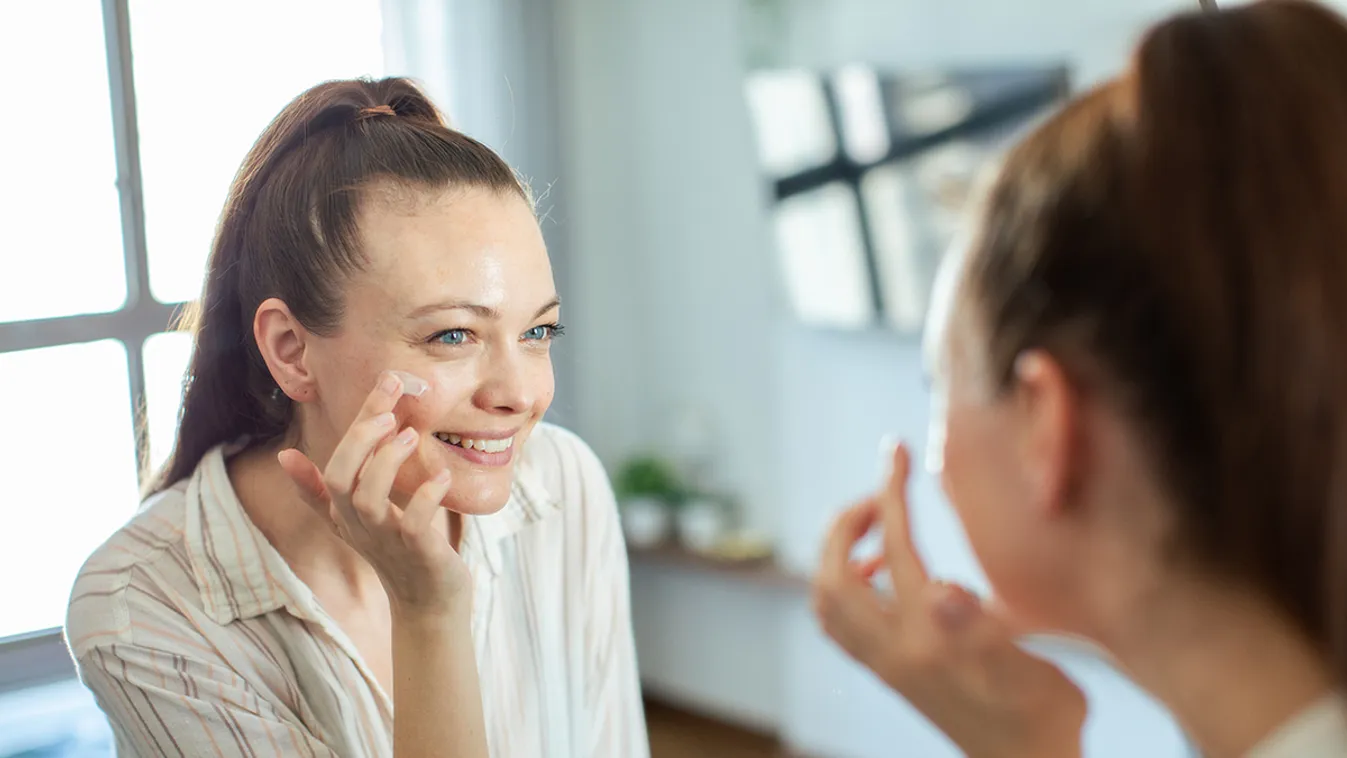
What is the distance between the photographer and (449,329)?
1.18m

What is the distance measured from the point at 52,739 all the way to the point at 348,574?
1.95 m

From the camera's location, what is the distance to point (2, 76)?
2.62m

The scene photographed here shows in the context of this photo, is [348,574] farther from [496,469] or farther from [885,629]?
Answer: [885,629]

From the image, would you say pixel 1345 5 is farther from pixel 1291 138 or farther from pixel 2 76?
pixel 2 76

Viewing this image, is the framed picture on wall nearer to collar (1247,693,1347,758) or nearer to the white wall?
the white wall

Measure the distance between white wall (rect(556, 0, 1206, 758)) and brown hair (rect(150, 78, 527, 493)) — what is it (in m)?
1.63

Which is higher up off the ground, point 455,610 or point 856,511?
point 856,511

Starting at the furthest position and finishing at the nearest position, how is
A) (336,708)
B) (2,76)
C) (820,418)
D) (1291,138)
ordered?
(820,418), (2,76), (336,708), (1291,138)

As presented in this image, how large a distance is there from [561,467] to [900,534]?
2.43 feet

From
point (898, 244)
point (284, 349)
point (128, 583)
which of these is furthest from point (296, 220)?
point (898, 244)

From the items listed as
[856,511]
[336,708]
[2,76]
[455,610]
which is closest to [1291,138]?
[856,511]

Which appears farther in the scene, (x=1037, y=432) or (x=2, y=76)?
(x=2, y=76)

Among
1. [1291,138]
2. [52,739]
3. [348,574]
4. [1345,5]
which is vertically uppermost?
[1345,5]

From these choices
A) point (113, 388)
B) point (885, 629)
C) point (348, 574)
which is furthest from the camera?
point (113, 388)
